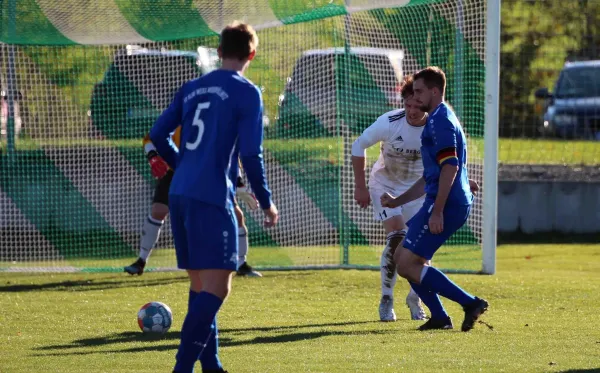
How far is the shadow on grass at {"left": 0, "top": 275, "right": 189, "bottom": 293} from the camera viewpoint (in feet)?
34.8

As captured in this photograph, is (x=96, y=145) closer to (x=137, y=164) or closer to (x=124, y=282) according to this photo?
(x=137, y=164)

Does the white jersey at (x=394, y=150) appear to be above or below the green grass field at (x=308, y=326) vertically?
above

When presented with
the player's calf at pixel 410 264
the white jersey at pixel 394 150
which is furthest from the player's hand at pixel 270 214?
the white jersey at pixel 394 150

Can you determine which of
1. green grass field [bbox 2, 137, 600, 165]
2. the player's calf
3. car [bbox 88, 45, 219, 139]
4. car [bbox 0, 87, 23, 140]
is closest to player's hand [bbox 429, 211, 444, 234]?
the player's calf

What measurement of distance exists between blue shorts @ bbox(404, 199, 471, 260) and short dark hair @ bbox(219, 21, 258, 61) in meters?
2.04

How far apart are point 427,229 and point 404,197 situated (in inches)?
23.0

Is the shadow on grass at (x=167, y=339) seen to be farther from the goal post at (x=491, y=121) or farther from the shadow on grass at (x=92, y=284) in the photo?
the goal post at (x=491, y=121)

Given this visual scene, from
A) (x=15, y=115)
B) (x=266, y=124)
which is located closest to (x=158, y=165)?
(x=266, y=124)

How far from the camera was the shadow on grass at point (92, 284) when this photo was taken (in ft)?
34.8

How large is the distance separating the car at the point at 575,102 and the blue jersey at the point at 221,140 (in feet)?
37.1

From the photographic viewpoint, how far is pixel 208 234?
5395mm

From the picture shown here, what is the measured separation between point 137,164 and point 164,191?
1.97 meters

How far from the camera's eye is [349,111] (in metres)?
12.3

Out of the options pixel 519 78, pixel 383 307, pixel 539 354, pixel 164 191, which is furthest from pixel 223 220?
pixel 519 78
